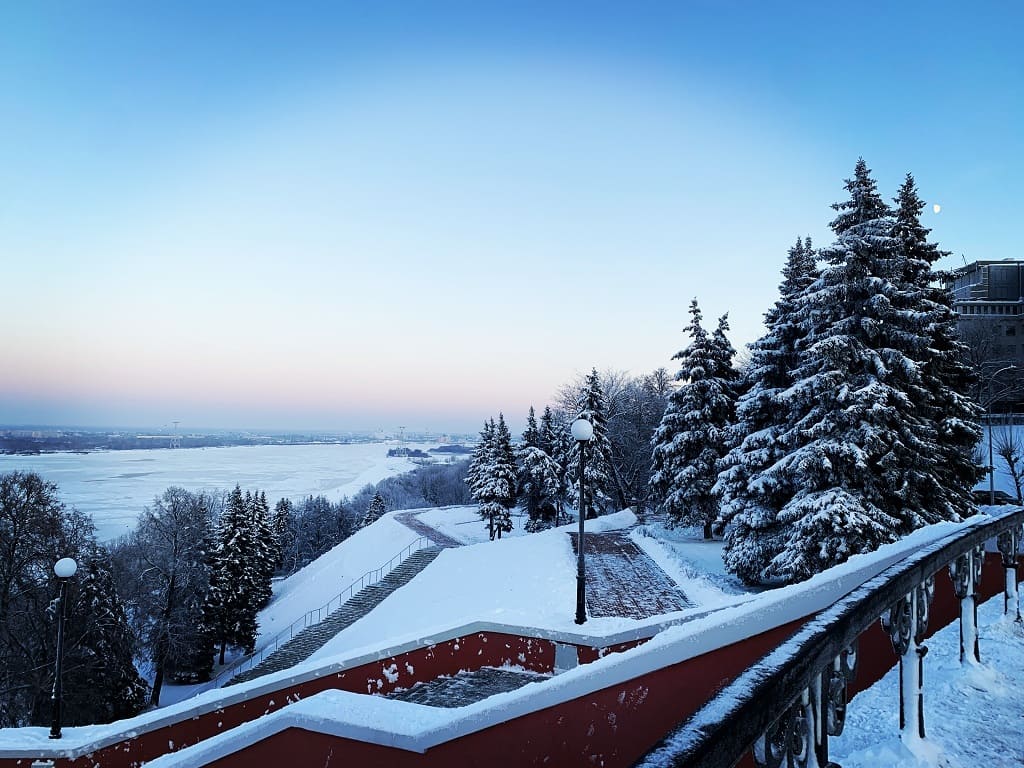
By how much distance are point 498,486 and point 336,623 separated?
1215cm

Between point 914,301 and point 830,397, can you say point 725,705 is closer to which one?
point 830,397

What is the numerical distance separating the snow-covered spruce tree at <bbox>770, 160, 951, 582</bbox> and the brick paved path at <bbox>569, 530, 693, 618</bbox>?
2.57m

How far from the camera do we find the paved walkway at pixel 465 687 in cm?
651

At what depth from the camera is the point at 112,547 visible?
122 feet

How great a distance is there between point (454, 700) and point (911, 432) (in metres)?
11.4

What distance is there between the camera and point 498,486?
3153 cm

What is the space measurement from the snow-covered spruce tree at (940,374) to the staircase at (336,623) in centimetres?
1796

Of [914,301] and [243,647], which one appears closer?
[914,301]

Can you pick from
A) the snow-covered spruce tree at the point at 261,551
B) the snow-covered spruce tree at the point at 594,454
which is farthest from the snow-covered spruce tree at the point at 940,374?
the snow-covered spruce tree at the point at 261,551

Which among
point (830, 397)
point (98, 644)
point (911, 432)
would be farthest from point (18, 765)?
point (98, 644)

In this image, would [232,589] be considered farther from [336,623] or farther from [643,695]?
[643,695]

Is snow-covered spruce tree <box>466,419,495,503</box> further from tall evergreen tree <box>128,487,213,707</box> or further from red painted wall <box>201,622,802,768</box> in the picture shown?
red painted wall <box>201,622,802,768</box>

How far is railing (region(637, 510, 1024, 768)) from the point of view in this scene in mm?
953

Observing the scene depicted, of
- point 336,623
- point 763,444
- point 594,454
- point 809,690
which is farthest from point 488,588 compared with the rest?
point 809,690
